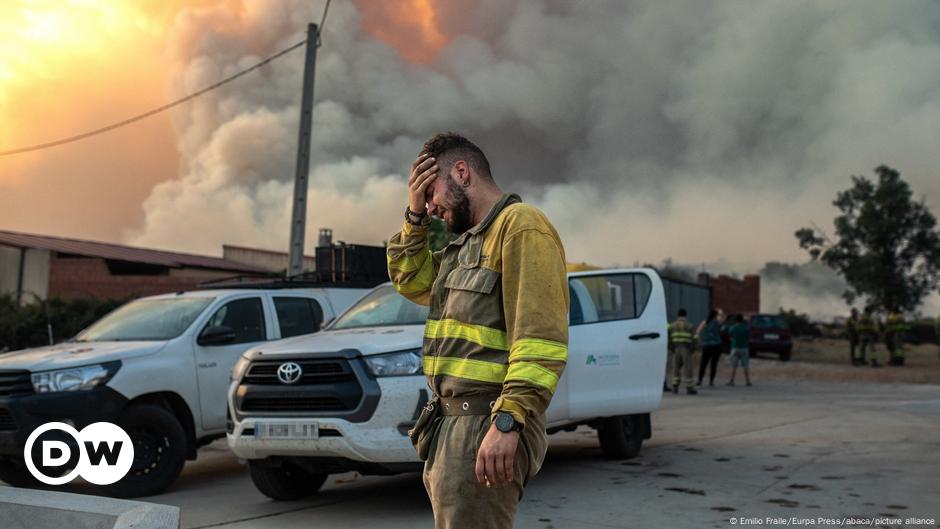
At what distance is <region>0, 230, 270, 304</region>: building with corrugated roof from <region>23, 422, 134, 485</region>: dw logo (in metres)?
27.0

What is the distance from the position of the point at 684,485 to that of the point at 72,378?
499cm

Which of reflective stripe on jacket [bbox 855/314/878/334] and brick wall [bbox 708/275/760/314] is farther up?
brick wall [bbox 708/275/760/314]

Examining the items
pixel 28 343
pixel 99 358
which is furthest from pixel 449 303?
pixel 28 343

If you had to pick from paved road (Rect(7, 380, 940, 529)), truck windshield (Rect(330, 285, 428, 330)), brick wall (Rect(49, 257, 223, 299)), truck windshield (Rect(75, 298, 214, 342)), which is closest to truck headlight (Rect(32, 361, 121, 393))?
truck windshield (Rect(75, 298, 214, 342))

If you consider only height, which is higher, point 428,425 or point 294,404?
point 428,425

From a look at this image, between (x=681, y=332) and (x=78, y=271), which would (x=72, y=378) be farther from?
(x=78, y=271)

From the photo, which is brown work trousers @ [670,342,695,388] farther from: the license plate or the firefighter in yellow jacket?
the firefighter in yellow jacket

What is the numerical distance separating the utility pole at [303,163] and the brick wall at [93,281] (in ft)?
61.7

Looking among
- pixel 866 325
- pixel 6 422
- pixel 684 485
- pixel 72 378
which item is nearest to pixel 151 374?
pixel 72 378

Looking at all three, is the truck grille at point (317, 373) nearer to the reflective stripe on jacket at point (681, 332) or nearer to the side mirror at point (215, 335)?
the side mirror at point (215, 335)

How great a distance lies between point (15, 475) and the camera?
8.44 metres

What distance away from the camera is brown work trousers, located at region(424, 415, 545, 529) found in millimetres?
3057

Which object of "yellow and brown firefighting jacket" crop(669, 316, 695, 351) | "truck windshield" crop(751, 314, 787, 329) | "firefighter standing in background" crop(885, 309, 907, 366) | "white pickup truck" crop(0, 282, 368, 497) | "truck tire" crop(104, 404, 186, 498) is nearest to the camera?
"white pickup truck" crop(0, 282, 368, 497)

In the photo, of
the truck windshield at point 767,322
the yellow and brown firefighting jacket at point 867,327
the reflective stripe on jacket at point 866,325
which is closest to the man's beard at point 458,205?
the yellow and brown firefighting jacket at point 867,327
